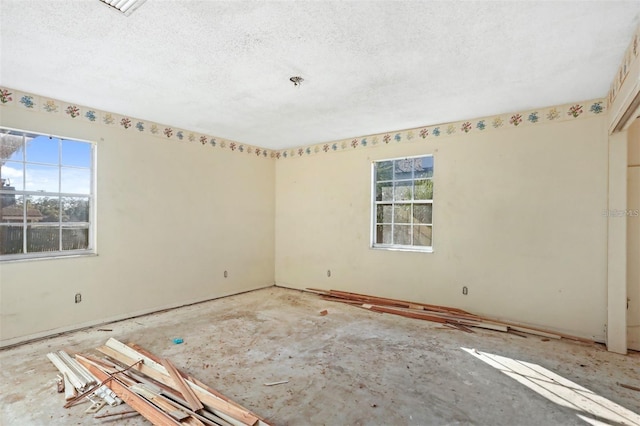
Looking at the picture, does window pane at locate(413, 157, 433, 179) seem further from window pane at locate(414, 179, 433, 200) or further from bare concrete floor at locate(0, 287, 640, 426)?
bare concrete floor at locate(0, 287, 640, 426)

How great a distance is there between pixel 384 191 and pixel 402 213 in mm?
475

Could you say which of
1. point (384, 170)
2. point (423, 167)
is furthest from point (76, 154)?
point (423, 167)

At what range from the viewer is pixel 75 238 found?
12.7 ft

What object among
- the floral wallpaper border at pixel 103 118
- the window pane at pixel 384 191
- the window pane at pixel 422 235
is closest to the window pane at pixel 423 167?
the window pane at pixel 384 191

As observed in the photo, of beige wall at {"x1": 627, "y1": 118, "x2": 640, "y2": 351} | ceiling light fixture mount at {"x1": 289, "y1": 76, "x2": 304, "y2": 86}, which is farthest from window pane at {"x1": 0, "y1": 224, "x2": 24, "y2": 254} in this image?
beige wall at {"x1": 627, "y1": 118, "x2": 640, "y2": 351}

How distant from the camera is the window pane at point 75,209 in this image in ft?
12.4

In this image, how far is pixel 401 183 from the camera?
16.3 ft

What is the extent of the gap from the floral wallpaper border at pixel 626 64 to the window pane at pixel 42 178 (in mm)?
5576

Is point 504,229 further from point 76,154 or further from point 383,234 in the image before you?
point 76,154

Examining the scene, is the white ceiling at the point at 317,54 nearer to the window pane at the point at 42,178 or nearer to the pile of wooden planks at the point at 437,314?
the window pane at the point at 42,178

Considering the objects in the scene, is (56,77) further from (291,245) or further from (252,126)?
(291,245)

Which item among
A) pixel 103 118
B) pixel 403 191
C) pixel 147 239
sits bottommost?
pixel 147 239

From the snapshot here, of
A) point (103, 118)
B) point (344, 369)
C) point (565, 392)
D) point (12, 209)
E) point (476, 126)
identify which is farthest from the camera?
point (476, 126)

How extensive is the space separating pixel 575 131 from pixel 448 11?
268 cm
